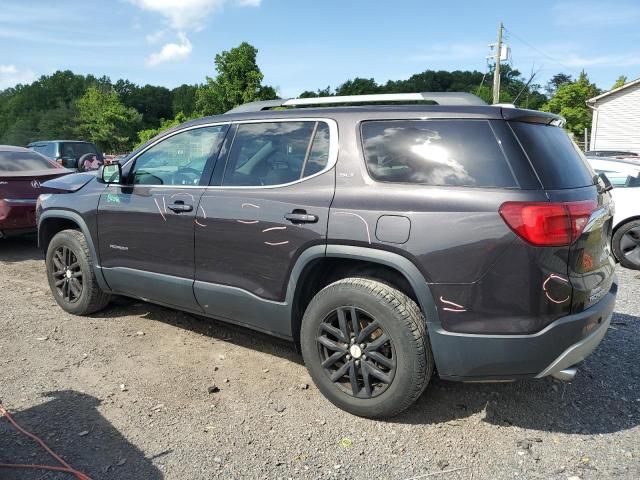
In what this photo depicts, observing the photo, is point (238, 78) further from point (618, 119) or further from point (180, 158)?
point (180, 158)

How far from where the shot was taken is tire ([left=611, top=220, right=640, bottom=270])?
7.48 meters

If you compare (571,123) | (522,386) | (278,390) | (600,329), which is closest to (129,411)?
(278,390)

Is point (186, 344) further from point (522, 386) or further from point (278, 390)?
point (522, 386)

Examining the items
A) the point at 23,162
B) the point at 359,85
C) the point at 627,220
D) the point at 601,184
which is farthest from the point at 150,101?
the point at 601,184

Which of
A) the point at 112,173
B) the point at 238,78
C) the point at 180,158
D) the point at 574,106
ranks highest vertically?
the point at 238,78

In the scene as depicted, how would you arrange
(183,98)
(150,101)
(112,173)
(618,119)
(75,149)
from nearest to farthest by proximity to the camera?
1. (112,173)
2. (75,149)
3. (618,119)
4. (183,98)
5. (150,101)

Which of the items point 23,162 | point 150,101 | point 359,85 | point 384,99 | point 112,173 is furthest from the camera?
point 150,101

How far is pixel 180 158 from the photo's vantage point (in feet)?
13.7

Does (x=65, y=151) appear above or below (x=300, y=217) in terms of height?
above

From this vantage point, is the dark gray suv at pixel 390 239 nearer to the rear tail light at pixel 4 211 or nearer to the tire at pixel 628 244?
the rear tail light at pixel 4 211

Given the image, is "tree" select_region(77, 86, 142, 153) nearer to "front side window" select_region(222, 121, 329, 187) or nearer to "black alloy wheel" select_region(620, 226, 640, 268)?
"black alloy wheel" select_region(620, 226, 640, 268)

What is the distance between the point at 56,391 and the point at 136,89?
361 feet

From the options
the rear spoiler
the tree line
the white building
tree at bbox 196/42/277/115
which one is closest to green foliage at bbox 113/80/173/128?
the tree line

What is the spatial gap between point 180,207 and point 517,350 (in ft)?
8.08
